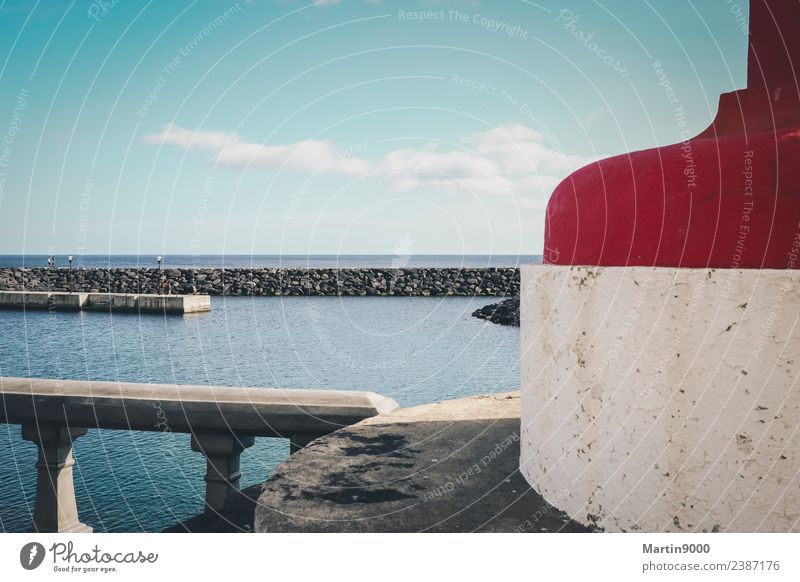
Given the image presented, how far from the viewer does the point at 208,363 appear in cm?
2056

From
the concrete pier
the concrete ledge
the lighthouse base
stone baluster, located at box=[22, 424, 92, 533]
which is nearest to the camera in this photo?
the lighthouse base

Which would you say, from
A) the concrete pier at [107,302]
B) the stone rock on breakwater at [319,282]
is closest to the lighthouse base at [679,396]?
the concrete pier at [107,302]

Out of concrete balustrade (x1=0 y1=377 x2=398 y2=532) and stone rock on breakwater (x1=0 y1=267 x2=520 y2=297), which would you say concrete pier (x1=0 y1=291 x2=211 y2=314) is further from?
concrete balustrade (x1=0 y1=377 x2=398 y2=532)

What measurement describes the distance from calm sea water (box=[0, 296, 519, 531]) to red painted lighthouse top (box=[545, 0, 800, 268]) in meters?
8.42

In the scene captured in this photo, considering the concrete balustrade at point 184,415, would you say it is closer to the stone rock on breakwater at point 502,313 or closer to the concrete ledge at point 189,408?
the concrete ledge at point 189,408

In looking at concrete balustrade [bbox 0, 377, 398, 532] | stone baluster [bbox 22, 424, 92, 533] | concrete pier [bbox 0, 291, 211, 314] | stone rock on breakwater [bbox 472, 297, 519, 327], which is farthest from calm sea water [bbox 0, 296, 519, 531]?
concrete balustrade [bbox 0, 377, 398, 532]

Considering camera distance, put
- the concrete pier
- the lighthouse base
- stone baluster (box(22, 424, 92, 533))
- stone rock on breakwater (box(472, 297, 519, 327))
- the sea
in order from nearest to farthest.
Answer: the lighthouse base < stone baluster (box(22, 424, 92, 533)) < the sea < stone rock on breakwater (box(472, 297, 519, 327)) < the concrete pier

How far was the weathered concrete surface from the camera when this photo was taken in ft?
12.0

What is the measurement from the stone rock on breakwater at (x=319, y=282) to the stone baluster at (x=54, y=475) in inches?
1739

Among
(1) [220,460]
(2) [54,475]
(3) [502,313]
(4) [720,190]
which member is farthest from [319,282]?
(4) [720,190]

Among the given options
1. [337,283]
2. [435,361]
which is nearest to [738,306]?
[435,361]

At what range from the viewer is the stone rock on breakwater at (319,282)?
51.1 meters

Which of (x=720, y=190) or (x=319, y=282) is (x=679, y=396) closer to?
(x=720, y=190)

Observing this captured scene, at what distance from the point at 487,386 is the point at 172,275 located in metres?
44.8
